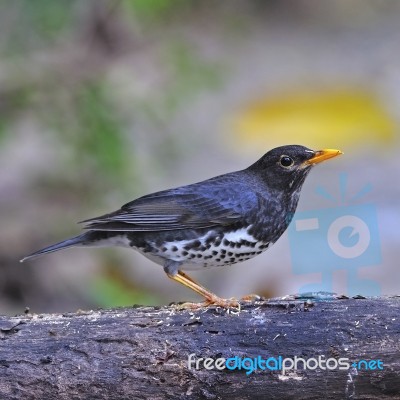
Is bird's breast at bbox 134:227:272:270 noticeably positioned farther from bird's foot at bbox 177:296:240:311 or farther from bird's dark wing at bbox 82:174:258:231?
bird's foot at bbox 177:296:240:311

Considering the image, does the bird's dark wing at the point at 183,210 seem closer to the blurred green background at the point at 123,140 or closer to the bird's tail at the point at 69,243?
the bird's tail at the point at 69,243

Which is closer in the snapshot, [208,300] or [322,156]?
[208,300]

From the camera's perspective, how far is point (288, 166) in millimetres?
5613

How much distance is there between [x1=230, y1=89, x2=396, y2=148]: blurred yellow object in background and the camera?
1088cm

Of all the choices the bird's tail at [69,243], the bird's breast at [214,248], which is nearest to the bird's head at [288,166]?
the bird's breast at [214,248]

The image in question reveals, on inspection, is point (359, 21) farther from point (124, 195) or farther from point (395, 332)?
point (395, 332)

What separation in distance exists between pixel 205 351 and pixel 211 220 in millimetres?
915

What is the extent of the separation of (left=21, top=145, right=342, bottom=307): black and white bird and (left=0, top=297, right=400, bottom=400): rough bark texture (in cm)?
48

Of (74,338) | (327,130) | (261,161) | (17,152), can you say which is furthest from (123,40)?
(74,338)

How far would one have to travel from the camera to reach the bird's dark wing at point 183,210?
537 centimetres

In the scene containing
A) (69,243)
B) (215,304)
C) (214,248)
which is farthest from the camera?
(69,243)

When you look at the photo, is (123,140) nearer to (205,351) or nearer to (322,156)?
(322,156)

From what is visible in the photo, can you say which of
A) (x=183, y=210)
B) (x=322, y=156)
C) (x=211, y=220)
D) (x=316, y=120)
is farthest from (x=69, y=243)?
(x=316, y=120)

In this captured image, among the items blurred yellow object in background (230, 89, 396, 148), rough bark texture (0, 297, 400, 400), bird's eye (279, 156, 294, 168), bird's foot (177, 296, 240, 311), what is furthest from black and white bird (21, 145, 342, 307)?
blurred yellow object in background (230, 89, 396, 148)
